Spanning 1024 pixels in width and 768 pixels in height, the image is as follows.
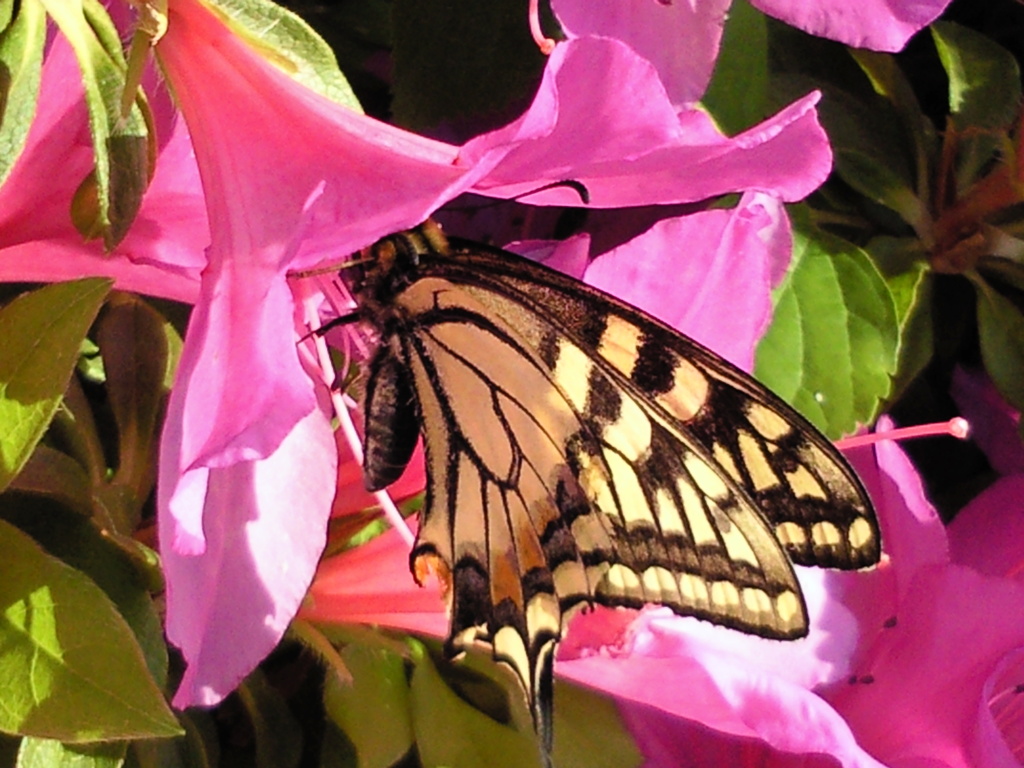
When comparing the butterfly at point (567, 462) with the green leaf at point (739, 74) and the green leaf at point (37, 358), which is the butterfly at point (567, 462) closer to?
the green leaf at point (37, 358)

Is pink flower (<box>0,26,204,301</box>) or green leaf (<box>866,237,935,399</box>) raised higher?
pink flower (<box>0,26,204,301</box>)

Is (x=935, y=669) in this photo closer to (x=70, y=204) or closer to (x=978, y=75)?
(x=978, y=75)

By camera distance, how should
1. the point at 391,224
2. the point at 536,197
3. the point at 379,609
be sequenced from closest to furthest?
the point at 391,224, the point at 536,197, the point at 379,609

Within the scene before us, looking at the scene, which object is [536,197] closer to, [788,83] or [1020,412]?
[788,83]

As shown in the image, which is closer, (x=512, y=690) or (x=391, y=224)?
(x=391, y=224)

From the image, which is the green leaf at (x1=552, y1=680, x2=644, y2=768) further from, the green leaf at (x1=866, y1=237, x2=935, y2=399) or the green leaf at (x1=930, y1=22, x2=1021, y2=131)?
the green leaf at (x1=930, y1=22, x2=1021, y2=131)

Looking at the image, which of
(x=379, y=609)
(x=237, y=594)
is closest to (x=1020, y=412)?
(x=379, y=609)

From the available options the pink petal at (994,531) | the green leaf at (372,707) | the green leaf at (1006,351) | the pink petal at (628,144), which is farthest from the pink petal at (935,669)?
the pink petal at (628,144)

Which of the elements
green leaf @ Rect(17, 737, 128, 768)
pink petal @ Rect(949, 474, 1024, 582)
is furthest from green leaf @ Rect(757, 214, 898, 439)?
green leaf @ Rect(17, 737, 128, 768)
